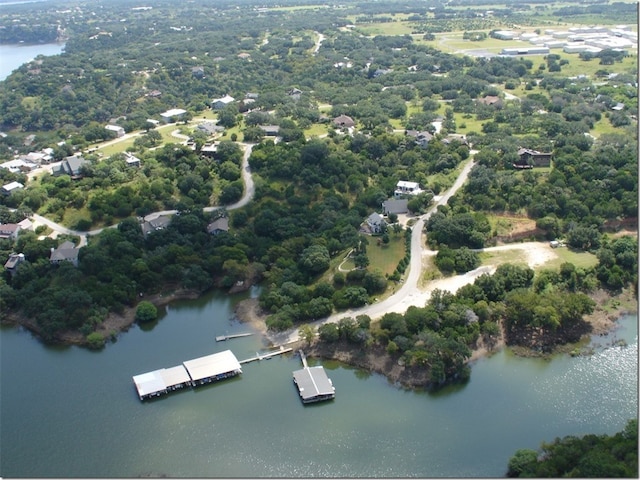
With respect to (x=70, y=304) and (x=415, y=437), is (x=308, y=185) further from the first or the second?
(x=415, y=437)

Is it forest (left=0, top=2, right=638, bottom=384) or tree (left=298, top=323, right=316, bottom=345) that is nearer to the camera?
tree (left=298, top=323, right=316, bottom=345)

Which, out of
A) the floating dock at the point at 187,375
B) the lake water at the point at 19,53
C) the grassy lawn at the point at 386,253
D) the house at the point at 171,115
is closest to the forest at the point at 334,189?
the grassy lawn at the point at 386,253

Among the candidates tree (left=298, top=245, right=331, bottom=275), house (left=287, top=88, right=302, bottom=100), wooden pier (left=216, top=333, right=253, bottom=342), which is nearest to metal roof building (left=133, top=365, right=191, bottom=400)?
wooden pier (left=216, top=333, right=253, bottom=342)

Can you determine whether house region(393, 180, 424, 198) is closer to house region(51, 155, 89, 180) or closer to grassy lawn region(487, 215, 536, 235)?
grassy lawn region(487, 215, 536, 235)

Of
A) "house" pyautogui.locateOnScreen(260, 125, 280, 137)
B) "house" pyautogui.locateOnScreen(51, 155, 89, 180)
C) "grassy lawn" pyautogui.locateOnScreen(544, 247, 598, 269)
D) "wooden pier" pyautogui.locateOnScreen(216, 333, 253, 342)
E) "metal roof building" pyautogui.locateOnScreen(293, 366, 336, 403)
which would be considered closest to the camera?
"metal roof building" pyautogui.locateOnScreen(293, 366, 336, 403)

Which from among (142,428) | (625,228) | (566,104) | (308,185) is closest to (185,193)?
(308,185)

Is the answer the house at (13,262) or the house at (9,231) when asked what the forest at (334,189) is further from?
the house at (9,231)

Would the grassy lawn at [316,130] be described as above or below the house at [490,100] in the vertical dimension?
below
